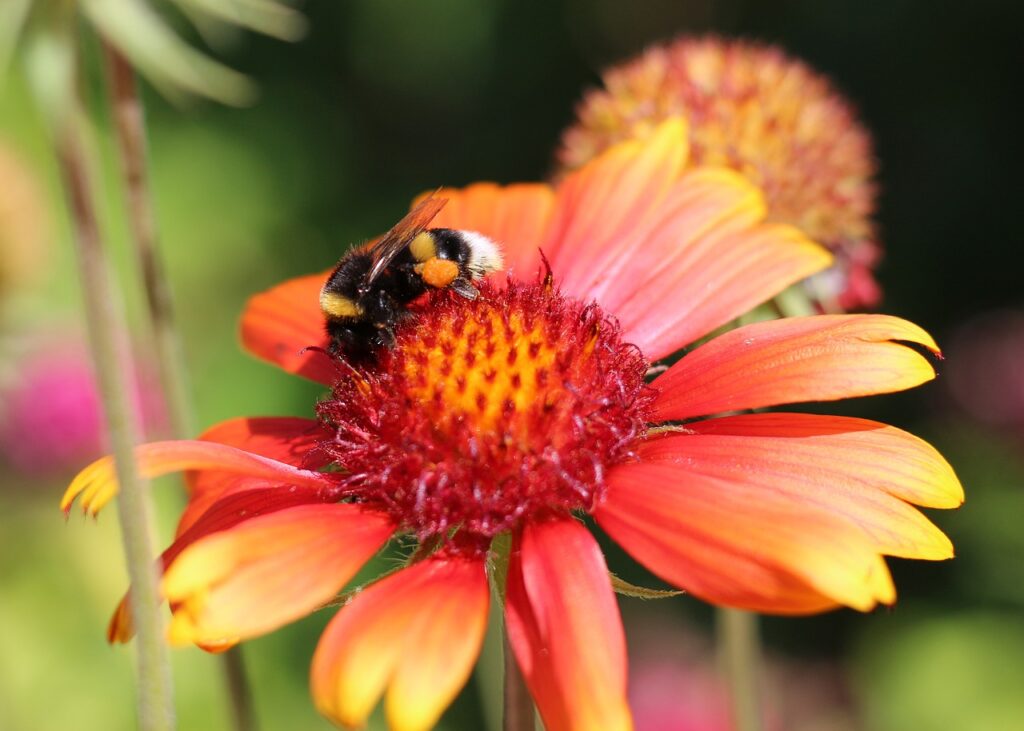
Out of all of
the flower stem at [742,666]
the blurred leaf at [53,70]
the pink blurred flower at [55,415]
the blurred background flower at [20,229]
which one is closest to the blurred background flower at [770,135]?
the flower stem at [742,666]

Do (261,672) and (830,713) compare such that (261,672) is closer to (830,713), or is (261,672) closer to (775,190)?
(830,713)

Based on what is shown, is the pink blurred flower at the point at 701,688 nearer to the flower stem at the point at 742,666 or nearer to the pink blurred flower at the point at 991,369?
the flower stem at the point at 742,666

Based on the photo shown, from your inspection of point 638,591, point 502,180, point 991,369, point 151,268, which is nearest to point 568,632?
point 638,591

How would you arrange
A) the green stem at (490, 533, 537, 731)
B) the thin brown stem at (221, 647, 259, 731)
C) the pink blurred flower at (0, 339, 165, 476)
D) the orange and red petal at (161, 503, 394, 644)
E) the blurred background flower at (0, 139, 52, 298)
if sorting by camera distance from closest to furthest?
the orange and red petal at (161, 503, 394, 644) < the green stem at (490, 533, 537, 731) < the thin brown stem at (221, 647, 259, 731) < the blurred background flower at (0, 139, 52, 298) < the pink blurred flower at (0, 339, 165, 476)

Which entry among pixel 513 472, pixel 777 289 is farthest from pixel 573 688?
pixel 777 289

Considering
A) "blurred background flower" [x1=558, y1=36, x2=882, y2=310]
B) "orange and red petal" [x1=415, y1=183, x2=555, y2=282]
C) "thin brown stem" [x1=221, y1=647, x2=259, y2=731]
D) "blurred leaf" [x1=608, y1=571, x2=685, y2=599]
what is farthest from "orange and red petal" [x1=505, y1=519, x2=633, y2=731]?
"blurred background flower" [x1=558, y1=36, x2=882, y2=310]

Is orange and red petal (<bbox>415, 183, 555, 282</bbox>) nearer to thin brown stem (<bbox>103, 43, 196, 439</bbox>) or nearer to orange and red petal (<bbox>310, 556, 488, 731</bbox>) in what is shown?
thin brown stem (<bbox>103, 43, 196, 439</bbox>)
